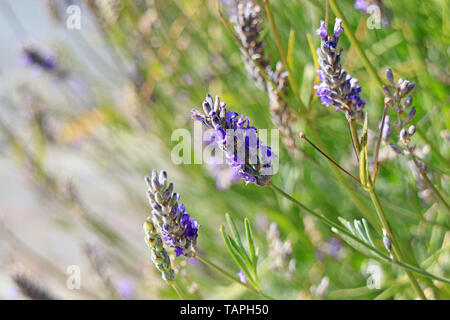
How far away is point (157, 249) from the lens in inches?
26.8

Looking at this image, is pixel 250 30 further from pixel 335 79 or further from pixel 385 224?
pixel 385 224

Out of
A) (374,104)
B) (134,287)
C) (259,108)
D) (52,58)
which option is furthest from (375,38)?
(134,287)

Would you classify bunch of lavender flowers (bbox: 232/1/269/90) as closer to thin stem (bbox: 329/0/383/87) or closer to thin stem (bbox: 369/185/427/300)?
thin stem (bbox: 329/0/383/87)

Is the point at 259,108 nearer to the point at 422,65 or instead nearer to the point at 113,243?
the point at 422,65

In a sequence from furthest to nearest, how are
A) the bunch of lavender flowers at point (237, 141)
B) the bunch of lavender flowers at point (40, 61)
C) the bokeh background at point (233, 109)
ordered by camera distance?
the bunch of lavender flowers at point (40, 61) → the bokeh background at point (233, 109) → the bunch of lavender flowers at point (237, 141)

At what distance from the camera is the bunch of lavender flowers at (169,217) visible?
0.65m

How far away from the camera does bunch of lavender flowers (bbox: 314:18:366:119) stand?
619 mm

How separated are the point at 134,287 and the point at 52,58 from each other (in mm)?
1012

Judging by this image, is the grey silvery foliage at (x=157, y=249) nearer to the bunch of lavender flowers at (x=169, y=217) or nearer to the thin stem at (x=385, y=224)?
the bunch of lavender flowers at (x=169, y=217)

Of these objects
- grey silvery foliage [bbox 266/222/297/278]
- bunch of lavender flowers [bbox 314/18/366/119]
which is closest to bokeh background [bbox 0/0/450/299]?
grey silvery foliage [bbox 266/222/297/278]

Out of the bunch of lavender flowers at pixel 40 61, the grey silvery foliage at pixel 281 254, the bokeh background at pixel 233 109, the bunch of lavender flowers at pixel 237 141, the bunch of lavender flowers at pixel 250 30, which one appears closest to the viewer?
the bunch of lavender flowers at pixel 237 141

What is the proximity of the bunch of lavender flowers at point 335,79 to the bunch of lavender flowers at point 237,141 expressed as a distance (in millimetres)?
115

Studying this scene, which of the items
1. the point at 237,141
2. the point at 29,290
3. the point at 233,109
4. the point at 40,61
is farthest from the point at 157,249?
the point at 40,61

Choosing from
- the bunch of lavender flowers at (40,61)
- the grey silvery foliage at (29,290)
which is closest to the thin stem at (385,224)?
the grey silvery foliage at (29,290)
